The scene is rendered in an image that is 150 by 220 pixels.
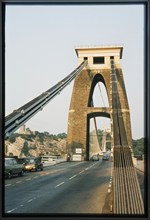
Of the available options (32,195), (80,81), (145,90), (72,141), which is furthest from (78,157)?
(145,90)

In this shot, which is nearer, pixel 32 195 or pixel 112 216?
pixel 112 216

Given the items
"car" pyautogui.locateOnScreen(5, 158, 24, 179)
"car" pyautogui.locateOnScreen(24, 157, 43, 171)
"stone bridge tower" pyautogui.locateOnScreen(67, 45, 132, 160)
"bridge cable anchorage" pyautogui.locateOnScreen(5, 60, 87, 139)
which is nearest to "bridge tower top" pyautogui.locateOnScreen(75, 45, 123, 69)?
"stone bridge tower" pyautogui.locateOnScreen(67, 45, 132, 160)

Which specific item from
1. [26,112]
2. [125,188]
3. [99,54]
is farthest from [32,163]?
[99,54]

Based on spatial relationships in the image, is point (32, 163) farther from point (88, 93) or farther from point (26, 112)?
point (88, 93)

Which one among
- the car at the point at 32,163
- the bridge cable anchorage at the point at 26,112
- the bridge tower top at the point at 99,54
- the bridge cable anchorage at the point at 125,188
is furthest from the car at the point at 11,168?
the bridge tower top at the point at 99,54

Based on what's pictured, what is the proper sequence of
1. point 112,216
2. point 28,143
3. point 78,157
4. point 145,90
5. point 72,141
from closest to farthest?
point 112,216, point 145,90, point 28,143, point 78,157, point 72,141

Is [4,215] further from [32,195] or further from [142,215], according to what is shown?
[32,195]

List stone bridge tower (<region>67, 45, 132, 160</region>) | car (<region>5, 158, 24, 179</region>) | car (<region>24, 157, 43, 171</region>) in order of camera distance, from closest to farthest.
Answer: car (<region>5, 158, 24, 179</region>) → car (<region>24, 157, 43, 171</region>) → stone bridge tower (<region>67, 45, 132, 160</region>)

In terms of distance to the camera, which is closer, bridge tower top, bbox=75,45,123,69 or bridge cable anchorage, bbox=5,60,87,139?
bridge cable anchorage, bbox=5,60,87,139

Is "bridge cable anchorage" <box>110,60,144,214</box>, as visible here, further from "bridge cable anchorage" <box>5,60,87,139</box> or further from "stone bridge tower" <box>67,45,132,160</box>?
"stone bridge tower" <box>67,45,132,160</box>
